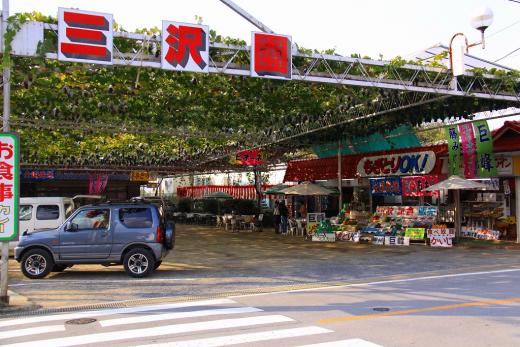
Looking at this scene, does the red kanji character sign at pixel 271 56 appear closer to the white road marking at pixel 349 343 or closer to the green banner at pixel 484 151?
the white road marking at pixel 349 343

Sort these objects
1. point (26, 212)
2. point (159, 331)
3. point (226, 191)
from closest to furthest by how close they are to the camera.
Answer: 1. point (159, 331)
2. point (26, 212)
3. point (226, 191)

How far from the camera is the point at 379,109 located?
672 inches

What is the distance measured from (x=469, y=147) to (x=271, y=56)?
457 inches

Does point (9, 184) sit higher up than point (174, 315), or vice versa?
point (9, 184)

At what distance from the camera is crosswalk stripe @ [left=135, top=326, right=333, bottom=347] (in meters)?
6.32

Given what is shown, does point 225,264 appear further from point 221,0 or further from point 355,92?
point 221,0

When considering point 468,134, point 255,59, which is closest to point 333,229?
point 468,134

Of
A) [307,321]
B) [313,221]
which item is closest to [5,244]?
[307,321]

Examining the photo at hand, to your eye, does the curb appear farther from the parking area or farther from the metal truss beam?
the metal truss beam

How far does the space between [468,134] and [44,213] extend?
Result: 631 inches

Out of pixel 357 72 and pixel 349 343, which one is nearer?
pixel 349 343

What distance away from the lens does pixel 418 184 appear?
2188cm

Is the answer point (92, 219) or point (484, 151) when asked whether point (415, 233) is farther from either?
point (92, 219)

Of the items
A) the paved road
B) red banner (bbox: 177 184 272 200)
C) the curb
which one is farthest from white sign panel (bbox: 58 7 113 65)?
red banner (bbox: 177 184 272 200)
